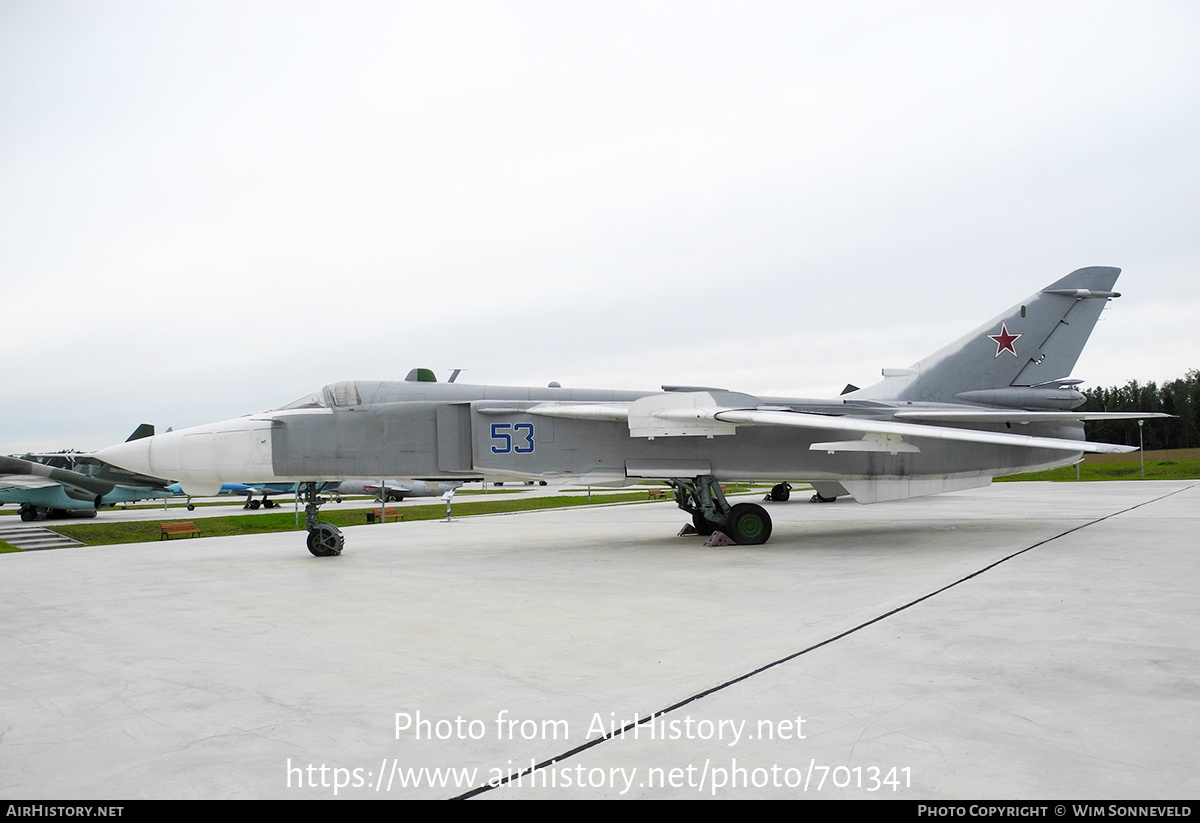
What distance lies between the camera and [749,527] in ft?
38.8

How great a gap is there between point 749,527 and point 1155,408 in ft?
267

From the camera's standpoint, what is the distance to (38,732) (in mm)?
3834

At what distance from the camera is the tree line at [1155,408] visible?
67.1 metres

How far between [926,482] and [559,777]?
36.9ft

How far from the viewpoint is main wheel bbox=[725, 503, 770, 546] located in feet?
38.8

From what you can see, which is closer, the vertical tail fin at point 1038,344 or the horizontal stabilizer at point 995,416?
the horizontal stabilizer at point 995,416

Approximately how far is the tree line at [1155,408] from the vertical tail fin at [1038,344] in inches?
2136

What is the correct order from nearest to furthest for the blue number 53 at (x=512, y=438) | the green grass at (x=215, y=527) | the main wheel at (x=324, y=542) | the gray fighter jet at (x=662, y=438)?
the gray fighter jet at (x=662, y=438) < the main wheel at (x=324, y=542) < the blue number 53 at (x=512, y=438) < the green grass at (x=215, y=527)

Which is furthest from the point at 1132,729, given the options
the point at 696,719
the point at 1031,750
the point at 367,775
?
the point at 367,775

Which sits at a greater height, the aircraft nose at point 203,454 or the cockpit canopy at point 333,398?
the cockpit canopy at point 333,398

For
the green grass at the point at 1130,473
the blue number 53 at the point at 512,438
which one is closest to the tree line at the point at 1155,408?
the green grass at the point at 1130,473

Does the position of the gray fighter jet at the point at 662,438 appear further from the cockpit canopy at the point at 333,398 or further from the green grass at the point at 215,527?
the green grass at the point at 215,527

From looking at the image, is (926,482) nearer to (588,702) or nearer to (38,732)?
(588,702)

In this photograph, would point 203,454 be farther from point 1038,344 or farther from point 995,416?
point 1038,344
